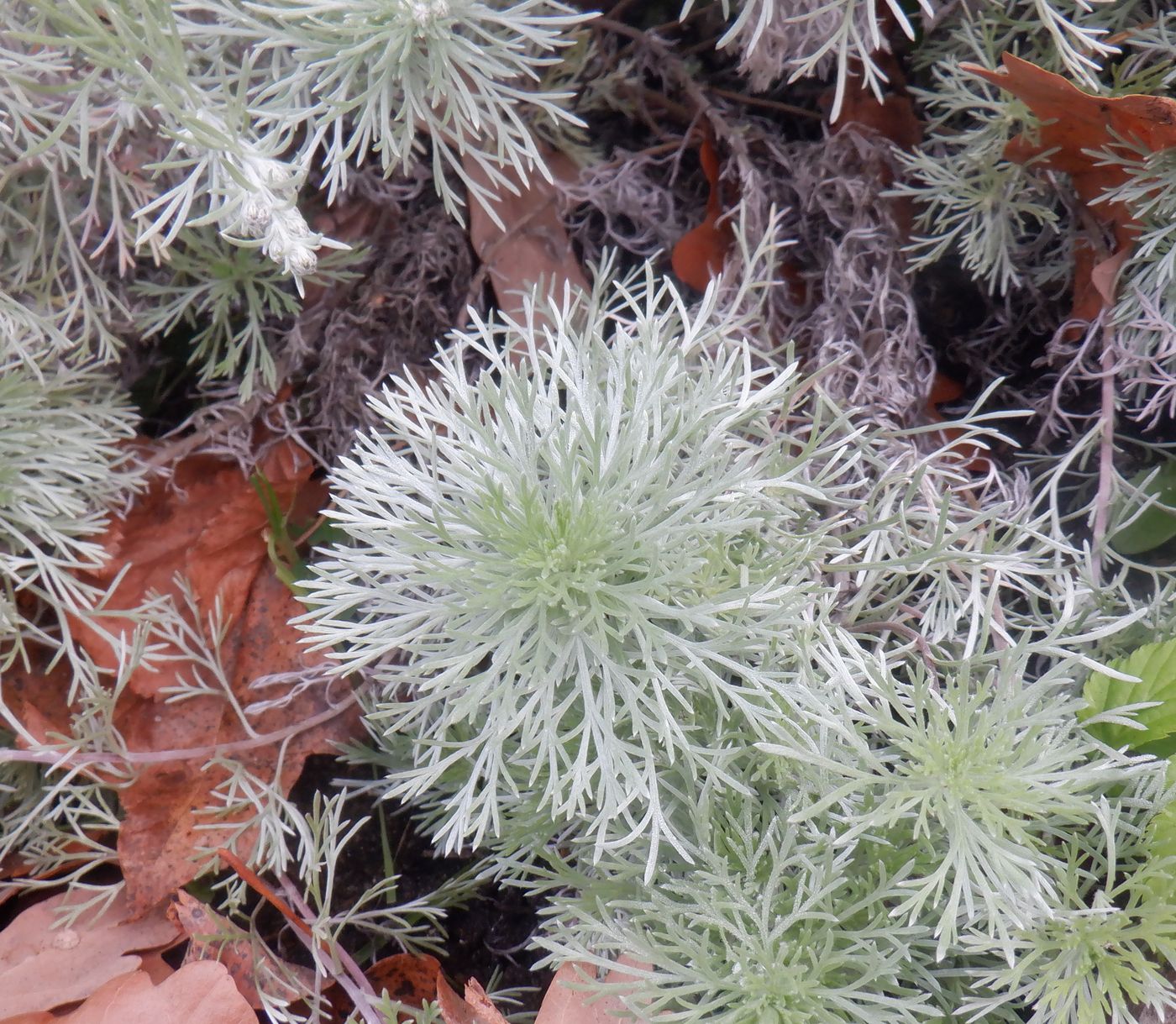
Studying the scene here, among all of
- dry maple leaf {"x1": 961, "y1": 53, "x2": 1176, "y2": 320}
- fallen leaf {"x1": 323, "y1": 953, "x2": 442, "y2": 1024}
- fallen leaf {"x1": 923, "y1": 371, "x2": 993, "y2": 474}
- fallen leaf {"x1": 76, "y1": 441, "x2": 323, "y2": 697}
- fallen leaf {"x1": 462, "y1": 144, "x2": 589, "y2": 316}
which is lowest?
fallen leaf {"x1": 323, "y1": 953, "x2": 442, "y2": 1024}

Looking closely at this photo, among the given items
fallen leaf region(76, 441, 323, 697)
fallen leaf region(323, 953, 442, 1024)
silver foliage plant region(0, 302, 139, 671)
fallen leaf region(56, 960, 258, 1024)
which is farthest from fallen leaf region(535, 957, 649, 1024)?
silver foliage plant region(0, 302, 139, 671)

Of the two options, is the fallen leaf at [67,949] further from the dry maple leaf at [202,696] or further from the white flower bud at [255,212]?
the white flower bud at [255,212]

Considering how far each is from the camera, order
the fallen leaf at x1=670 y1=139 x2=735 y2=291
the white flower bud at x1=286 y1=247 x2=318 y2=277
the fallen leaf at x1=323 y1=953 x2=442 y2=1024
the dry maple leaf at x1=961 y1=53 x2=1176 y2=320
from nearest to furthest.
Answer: the white flower bud at x1=286 y1=247 x2=318 y2=277 < the dry maple leaf at x1=961 y1=53 x2=1176 y2=320 < the fallen leaf at x1=323 y1=953 x2=442 y2=1024 < the fallen leaf at x1=670 y1=139 x2=735 y2=291

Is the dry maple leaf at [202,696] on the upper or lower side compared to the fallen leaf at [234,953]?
upper

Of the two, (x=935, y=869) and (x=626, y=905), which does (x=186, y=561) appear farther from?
(x=935, y=869)

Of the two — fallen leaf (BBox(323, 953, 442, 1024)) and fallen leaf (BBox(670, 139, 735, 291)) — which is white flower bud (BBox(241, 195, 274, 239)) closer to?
fallen leaf (BBox(670, 139, 735, 291))

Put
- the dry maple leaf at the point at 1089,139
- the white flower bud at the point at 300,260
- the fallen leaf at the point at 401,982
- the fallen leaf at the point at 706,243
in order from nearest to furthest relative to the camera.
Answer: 1. the white flower bud at the point at 300,260
2. the dry maple leaf at the point at 1089,139
3. the fallen leaf at the point at 401,982
4. the fallen leaf at the point at 706,243

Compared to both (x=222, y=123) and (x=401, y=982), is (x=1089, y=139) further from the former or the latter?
(x=401, y=982)

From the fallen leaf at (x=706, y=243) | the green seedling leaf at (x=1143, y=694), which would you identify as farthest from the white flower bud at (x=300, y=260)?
the green seedling leaf at (x=1143, y=694)
